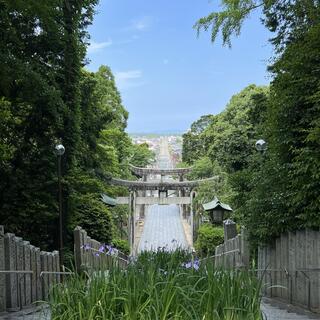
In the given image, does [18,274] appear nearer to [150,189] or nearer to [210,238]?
[210,238]

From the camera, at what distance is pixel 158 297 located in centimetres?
299

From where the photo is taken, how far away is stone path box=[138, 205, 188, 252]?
3133 centimetres

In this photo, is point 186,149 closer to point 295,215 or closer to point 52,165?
point 52,165

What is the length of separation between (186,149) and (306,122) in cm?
4608

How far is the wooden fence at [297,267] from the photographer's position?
7.30 meters

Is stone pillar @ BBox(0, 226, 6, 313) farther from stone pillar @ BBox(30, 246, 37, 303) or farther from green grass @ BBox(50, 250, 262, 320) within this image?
green grass @ BBox(50, 250, 262, 320)

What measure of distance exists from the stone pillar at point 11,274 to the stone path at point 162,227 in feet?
66.6

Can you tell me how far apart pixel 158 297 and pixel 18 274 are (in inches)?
226

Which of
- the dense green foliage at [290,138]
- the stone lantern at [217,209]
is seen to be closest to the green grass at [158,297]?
the dense green foliage at [290,138]

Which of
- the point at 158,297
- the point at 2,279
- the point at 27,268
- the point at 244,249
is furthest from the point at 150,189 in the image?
the point at 158,297

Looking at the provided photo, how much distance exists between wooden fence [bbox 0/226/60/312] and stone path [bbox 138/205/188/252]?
19108 mm

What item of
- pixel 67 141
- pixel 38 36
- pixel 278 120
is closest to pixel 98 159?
pixel 67 141

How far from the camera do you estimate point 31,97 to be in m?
10.8

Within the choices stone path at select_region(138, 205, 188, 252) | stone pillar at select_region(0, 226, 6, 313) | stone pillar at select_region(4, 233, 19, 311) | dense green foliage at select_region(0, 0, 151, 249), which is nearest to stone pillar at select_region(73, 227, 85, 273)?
dense green foliage at select_region(0, 0, 151, 249)
